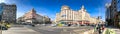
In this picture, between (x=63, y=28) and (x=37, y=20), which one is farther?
(x=63, y=28)

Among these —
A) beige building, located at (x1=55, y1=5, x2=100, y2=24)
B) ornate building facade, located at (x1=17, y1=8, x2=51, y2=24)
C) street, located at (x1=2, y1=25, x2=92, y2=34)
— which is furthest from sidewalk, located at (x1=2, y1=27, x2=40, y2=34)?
beige building, located at (x1=55, y1=5, x2=100, y2=24)

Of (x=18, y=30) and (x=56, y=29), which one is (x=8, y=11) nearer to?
(x=18, y=30)

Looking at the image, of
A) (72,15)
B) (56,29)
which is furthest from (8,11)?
(56,29)

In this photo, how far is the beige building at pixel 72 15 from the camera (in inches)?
108

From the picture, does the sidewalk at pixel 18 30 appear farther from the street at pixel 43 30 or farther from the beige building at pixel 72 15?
→ the beige building at pixel 72 15

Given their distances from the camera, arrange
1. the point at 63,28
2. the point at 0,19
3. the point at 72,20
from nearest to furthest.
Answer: the point at 0,19, the point at 72,20, the point at 63,28

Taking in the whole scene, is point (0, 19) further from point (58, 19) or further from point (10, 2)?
point (58, 19)

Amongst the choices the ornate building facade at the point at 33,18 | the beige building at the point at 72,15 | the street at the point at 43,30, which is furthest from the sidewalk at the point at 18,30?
the beige building at the point at 72,15

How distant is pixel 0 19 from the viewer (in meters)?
2.67

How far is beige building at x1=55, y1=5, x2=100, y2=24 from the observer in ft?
8.99

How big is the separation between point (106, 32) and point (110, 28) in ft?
0.21

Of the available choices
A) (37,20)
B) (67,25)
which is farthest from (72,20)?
(37,20)

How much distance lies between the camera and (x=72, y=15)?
276cm

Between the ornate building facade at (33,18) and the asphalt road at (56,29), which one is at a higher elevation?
the ornate building facade at (33,18)
